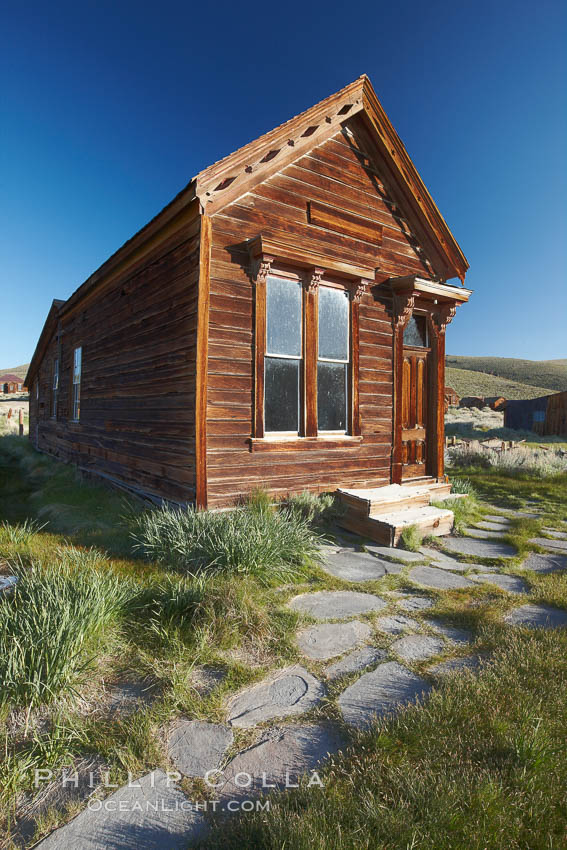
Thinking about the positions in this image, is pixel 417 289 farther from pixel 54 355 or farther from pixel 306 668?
pixel 54 355

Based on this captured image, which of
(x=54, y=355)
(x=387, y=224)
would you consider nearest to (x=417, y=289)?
(x=387, y=224)

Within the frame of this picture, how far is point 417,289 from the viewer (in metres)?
7.09

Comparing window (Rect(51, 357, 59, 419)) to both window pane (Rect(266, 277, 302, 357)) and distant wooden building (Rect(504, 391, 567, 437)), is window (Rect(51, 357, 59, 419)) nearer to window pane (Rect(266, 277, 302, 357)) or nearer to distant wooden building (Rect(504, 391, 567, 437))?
window pane (Rect(266, 277, 302, 357))

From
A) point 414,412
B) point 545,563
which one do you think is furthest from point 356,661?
point 414,412

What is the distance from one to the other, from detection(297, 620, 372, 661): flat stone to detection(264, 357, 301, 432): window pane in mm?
3281

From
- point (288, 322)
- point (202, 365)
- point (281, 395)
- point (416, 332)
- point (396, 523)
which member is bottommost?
point (396, 523)

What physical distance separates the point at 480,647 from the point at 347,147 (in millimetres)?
7119

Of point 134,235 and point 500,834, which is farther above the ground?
point 134,235

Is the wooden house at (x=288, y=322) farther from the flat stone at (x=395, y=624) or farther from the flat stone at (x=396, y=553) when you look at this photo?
the flat stone at (x=395, y=624)

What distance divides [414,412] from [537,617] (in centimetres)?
482

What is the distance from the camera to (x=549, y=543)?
5727 mm

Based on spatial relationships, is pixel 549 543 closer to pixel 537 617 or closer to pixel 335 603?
pixel 537 617

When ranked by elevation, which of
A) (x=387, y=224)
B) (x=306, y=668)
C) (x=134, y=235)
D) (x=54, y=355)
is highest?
(x=387, y=224)

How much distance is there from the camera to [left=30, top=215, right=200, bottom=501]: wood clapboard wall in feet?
19.0
